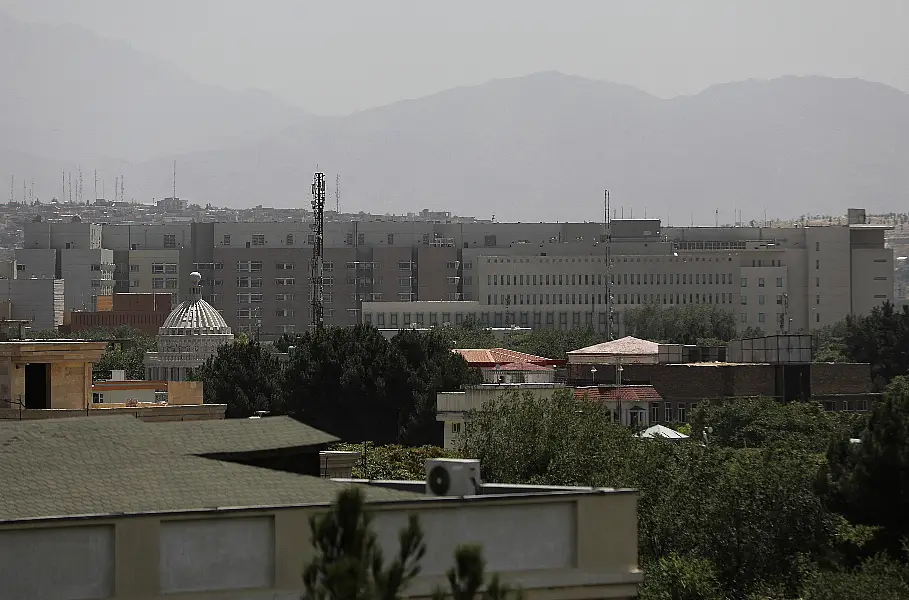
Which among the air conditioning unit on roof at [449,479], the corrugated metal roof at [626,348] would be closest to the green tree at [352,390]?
the corrugated metal roof at [626,348]

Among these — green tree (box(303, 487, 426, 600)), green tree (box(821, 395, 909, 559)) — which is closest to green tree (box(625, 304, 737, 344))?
green tree (box(821, 395, 909, 559))

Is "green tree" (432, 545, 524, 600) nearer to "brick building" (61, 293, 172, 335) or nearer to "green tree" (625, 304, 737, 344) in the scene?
"green tree" (625, 304, 737, 344)

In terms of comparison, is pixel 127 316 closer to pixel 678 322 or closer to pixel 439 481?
pixel 678 322

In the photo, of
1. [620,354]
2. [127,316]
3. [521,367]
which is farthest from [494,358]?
[127,316]

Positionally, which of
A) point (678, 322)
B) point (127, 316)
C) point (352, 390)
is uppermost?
point (127, 316)

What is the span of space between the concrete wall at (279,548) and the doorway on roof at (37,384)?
102ft

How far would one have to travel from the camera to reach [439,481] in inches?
668

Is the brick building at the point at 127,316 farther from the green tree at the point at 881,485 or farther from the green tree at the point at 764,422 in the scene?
the green tree at the point at 881,485

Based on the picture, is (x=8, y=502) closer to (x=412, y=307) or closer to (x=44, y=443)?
(x=44, y=443)

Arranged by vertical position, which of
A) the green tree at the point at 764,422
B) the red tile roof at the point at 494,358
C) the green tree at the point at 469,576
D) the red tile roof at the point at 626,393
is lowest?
the green tree at the point at 764,422

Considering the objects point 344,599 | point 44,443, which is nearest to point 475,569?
point 344,599

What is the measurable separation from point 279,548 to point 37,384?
3193cm

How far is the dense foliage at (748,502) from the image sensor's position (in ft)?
109

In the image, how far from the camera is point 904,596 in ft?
95.7
